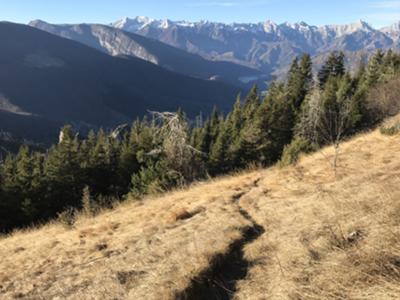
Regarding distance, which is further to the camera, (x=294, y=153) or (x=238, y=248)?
(x=294, y=153)

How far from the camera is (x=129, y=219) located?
34.4ft

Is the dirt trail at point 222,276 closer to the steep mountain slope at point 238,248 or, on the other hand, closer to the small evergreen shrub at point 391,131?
the steep mountain slope at point 238,248

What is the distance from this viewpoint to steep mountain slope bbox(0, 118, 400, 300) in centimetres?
436

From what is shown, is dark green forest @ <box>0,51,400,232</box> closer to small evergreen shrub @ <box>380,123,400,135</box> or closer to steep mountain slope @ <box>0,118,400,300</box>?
→ small evergreen shrub @ <box>380,123,400,135</box>

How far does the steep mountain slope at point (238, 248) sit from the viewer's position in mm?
4355

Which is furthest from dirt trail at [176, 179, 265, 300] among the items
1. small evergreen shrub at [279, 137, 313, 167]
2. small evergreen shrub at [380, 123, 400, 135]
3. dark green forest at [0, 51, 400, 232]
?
dark green forest at [0, 51, 400, 232]

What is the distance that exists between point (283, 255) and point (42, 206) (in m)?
29.6

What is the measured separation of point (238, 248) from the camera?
6547 mm

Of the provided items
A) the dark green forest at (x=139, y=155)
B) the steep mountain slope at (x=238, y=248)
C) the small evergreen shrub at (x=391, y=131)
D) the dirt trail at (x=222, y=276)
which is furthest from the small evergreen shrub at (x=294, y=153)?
the dirt trail at (x=222, y=276)

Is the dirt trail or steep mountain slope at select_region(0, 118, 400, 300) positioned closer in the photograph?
steep mountain slope at select_region(0, 118, 400, 300)

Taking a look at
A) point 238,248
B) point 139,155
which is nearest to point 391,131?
point 238,248

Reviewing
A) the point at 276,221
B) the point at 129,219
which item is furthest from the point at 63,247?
the point at 276,221

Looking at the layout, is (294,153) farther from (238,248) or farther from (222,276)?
(222,276)

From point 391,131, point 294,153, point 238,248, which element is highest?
point 391,131
